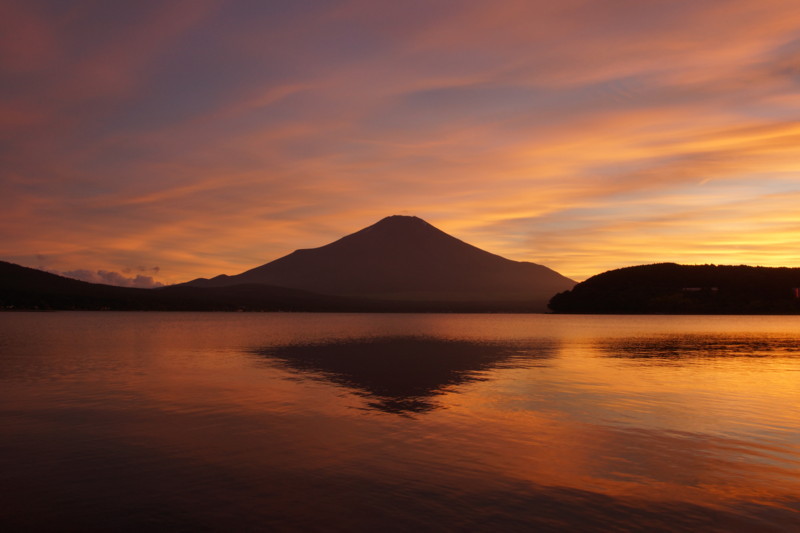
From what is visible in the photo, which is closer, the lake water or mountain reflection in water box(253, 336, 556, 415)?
the lake water

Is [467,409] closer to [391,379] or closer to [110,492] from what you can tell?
[391,379]

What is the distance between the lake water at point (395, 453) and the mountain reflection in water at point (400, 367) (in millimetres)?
471

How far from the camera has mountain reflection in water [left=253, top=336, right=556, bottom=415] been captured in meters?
31.4

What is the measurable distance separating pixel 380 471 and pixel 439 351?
5035 centimetres

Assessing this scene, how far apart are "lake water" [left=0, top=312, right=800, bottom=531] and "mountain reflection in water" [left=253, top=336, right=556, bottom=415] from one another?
0.47 meters

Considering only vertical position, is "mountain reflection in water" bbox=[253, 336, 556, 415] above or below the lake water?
above

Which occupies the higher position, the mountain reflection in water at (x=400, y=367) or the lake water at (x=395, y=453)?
the mountain reflection in water at (x=400, y=367)

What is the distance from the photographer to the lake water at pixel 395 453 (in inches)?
520

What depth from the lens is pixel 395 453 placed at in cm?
1858

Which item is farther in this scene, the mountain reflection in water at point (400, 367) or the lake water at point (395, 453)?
the mountain reflection in water at point (400, 367)

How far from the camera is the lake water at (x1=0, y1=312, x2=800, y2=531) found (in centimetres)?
1322

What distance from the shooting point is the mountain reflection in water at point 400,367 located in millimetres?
31391

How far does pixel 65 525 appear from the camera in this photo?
12398 millimetres

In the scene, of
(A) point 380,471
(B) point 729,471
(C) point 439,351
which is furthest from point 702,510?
(C) point 439,351
